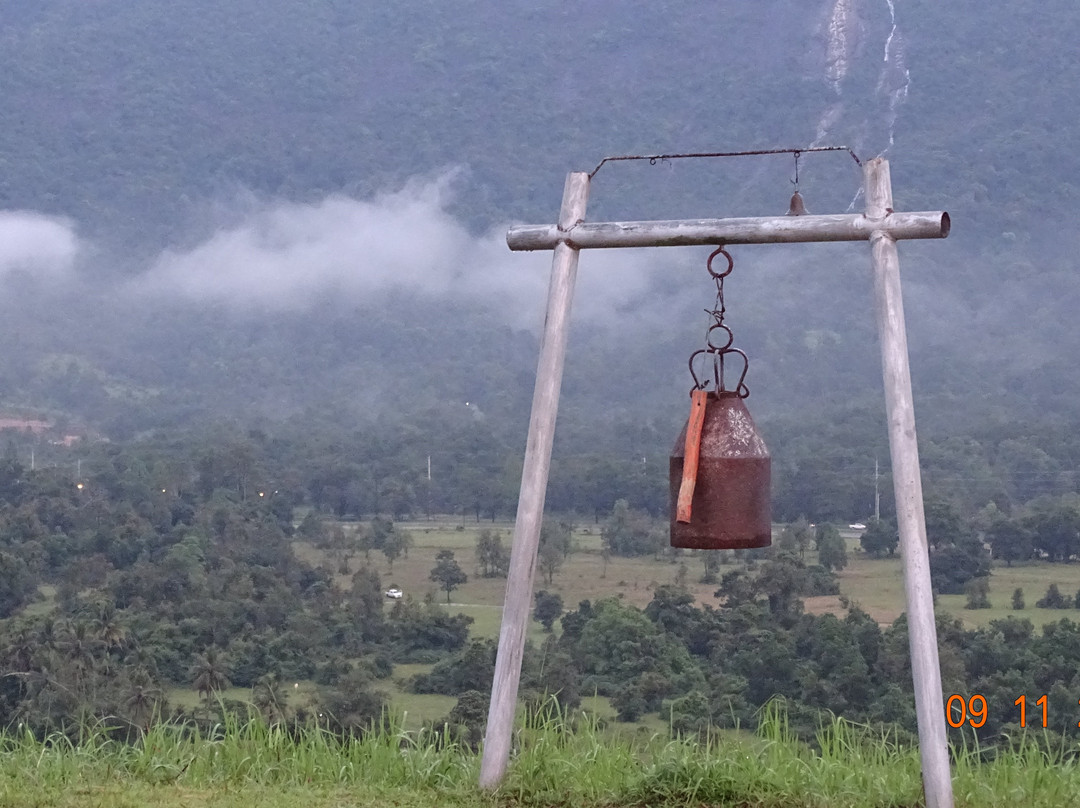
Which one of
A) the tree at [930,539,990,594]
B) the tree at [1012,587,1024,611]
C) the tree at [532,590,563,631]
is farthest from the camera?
the tree at [532,590,563,631]

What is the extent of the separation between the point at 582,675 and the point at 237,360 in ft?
218

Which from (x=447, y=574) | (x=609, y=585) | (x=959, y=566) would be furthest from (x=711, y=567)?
(x=447, y=574)

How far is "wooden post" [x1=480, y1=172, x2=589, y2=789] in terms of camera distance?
14.4 ft

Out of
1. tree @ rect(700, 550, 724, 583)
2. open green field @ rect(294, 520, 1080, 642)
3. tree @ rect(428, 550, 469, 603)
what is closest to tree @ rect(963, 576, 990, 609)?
open green field @ rect(294, 520, 1080, 642)

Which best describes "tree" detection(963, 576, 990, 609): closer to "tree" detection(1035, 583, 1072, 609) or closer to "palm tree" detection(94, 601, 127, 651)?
"tree" detection(1035, 583, 1072, 609)

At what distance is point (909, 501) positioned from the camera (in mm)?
4055

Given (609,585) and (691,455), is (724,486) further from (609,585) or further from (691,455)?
(609,585)

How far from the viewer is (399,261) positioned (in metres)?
113

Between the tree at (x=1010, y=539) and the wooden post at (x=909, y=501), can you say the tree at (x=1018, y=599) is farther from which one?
the wooden post at (x=909, y=501)

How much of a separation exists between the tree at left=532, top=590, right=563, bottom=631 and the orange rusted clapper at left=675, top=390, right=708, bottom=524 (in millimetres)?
30651

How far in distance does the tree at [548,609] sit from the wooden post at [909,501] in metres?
30.8

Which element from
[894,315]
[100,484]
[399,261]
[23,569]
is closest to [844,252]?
→ [399,261]

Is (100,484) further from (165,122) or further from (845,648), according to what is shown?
(165,122)

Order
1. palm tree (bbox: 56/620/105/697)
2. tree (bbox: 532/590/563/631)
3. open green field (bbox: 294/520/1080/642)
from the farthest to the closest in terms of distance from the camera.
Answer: tree (bbox: 532/590/563/631) < open green field (bbox: 294/520/1080/642) < palm tree (bbox: 56/620/105/697)
